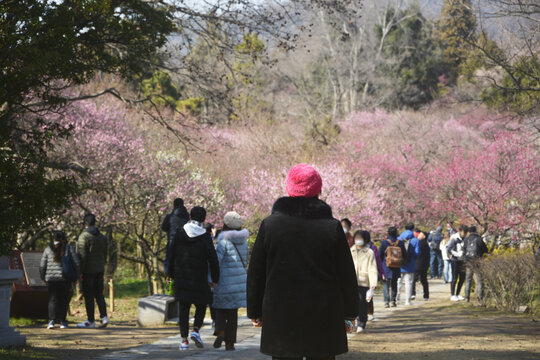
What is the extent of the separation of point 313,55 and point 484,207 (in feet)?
117

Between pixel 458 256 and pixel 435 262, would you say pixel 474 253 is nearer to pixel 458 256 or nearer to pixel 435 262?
pixel 458 256

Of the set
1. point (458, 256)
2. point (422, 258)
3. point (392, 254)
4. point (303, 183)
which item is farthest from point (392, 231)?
point (303, 183)

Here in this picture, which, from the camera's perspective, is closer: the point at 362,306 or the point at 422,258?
the point at 362,306

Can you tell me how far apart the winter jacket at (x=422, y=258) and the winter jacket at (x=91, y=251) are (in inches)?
364

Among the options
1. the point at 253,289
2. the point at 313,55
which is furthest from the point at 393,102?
the point at 253,289

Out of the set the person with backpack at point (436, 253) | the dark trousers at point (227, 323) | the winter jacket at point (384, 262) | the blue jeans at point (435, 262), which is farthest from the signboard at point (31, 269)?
the blue jeans at point (435, 262)

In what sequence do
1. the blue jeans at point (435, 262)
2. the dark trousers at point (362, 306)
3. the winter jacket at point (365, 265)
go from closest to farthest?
the winter jacket at point (365, 265) → the dark trousers at point (362, 306) → the blue jeans at point (435, 262)

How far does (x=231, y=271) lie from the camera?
9523 millimetres

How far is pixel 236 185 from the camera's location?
27641mm

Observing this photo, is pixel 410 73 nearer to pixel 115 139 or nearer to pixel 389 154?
pixel 389 154

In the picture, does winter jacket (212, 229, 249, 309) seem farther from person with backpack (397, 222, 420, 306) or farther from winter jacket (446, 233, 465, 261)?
winter jacket (446, 233, 465, 261)

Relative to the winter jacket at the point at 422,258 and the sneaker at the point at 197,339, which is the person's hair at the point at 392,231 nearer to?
the winter jacket at the point at 422,258

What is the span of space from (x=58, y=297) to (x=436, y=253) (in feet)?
A: 60.5

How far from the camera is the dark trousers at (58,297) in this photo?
12.0 metres
